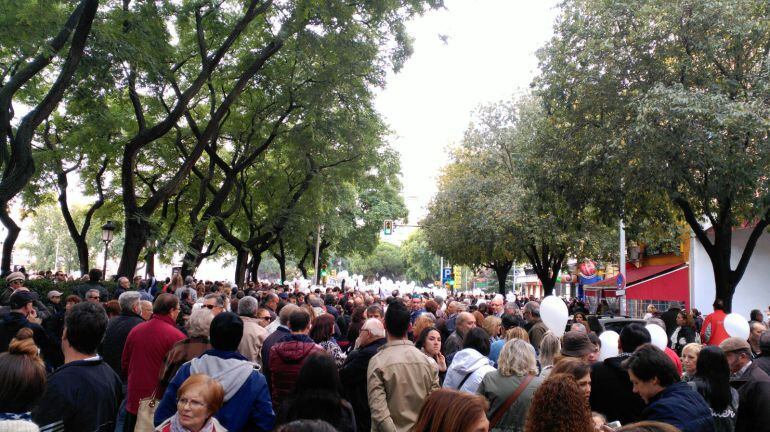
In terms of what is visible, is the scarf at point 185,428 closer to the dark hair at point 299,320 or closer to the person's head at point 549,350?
the dark hair at point 299,320

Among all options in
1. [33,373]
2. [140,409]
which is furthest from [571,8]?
[33,373]

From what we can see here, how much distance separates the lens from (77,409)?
417 cm

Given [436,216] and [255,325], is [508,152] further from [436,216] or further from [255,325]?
[255,325]

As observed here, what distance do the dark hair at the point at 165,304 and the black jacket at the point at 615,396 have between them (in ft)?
12.4

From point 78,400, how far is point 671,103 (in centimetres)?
1315

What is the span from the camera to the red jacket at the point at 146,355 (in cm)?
603

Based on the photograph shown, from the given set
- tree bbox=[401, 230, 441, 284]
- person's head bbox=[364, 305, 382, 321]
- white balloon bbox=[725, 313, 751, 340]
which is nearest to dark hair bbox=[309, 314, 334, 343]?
person's head bbox=[364, 305, 382, 321]

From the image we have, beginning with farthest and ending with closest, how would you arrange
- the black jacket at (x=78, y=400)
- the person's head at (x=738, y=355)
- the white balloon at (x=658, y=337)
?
the white balloon at (x=658, y=337), the person's head at (x=738, y=355), the black jacket at (x=78, y=400)

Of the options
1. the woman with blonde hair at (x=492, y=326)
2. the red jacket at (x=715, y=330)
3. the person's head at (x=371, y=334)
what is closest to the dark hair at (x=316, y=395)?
the person's head at (x=371, y=334)

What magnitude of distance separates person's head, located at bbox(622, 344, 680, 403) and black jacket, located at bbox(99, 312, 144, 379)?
507 cm

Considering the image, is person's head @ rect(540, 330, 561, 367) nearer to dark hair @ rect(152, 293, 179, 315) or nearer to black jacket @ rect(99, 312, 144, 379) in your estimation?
dark hair @ rect(152, 293, 179, 315)

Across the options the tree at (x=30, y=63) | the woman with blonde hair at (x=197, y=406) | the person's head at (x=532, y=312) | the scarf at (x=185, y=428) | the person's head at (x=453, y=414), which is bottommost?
the scarf at (x=185, y=428)

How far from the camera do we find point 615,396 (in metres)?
5.16

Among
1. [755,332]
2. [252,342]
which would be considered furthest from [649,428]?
[755,332]
